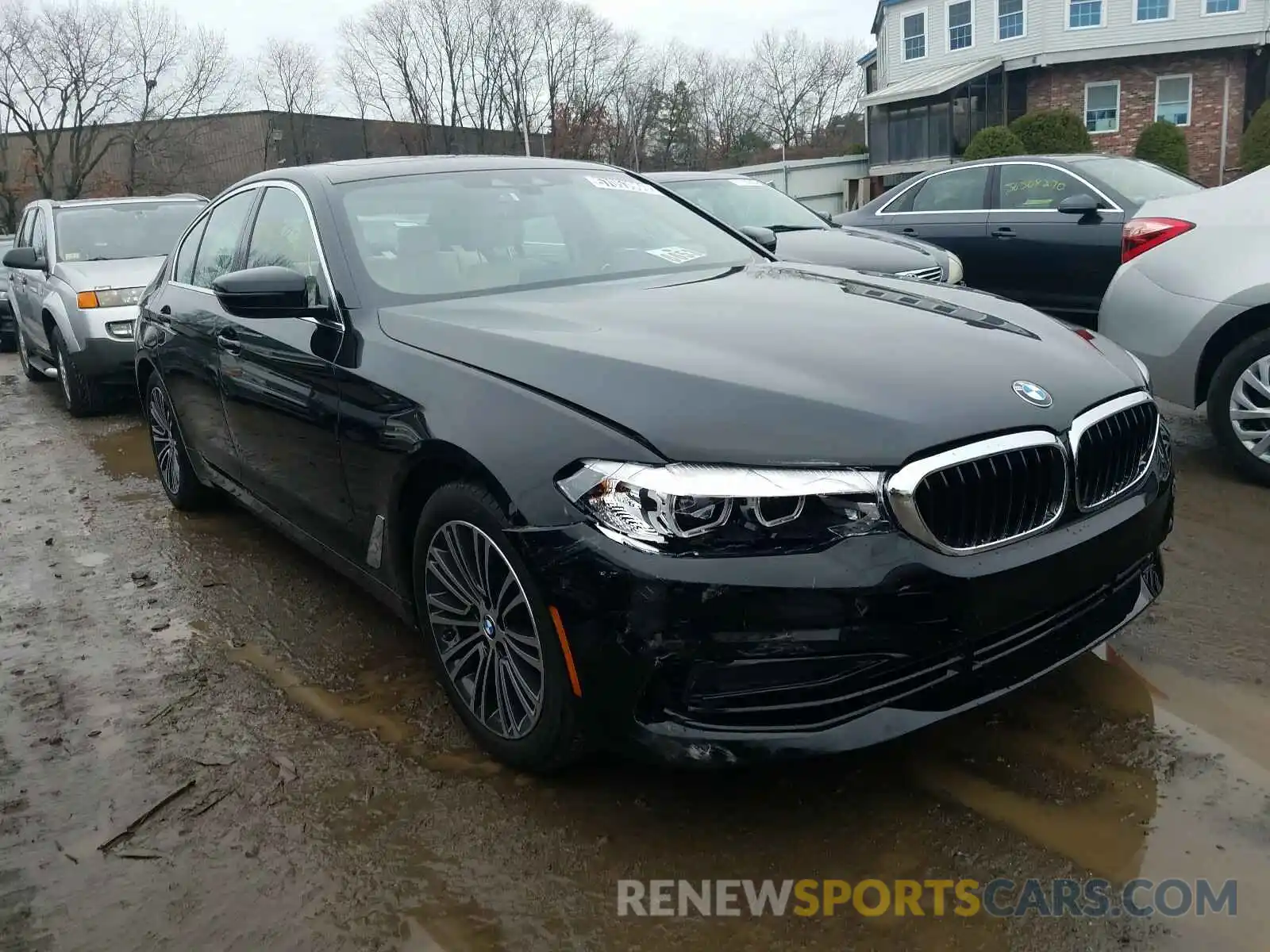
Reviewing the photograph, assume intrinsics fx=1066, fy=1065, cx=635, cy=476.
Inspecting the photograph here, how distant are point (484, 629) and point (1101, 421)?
1654 mm

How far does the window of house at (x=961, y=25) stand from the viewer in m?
34.1

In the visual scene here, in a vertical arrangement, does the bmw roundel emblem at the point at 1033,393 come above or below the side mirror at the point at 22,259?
below

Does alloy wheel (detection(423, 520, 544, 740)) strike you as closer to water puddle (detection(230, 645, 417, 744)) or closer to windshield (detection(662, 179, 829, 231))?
water puddle (detection(230, 645, 417, 744))

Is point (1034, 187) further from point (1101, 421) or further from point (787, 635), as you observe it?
point (787, 635)

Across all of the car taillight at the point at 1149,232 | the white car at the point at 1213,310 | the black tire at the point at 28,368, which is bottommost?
the black tire at the point at 28,368

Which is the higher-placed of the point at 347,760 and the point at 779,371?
the point at 779,371

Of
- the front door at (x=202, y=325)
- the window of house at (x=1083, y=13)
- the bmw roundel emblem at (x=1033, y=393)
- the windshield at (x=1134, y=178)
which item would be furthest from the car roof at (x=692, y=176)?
the window of house at (x=1083, y=13)

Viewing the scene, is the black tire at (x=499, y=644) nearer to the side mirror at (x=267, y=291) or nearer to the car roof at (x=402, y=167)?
the side mirror at (x=267, y=291)

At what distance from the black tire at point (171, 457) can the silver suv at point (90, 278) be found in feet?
10.0

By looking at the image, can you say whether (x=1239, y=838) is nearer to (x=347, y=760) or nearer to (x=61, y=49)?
(x=347, y=760)

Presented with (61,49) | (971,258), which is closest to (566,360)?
(971,258)

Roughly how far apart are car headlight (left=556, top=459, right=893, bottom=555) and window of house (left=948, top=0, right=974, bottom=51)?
3624cm

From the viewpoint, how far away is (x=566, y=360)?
8.75ft

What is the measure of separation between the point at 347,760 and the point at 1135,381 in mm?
2434
